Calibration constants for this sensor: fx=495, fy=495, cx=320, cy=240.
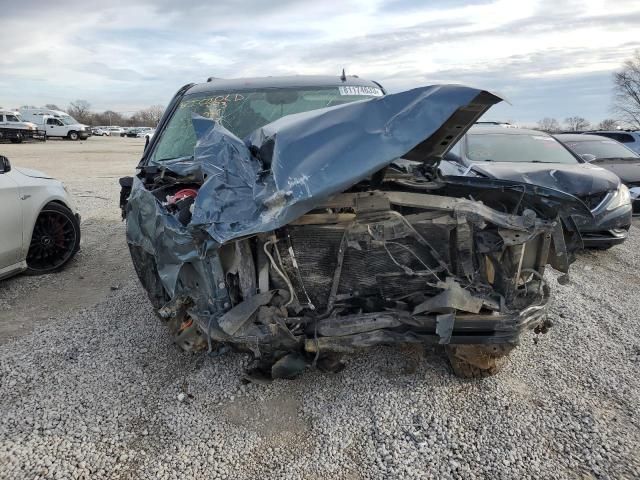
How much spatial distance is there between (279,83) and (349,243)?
2.31 metres

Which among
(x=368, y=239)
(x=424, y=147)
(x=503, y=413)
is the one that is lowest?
(x=503, y=413)

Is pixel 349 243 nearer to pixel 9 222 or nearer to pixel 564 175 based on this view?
pixel 9 222

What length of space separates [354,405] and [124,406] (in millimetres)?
1349

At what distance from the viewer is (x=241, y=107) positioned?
423 cm

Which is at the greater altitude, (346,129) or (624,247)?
(346,129)

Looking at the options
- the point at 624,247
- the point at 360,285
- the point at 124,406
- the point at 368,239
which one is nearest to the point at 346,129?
the point at 368,239

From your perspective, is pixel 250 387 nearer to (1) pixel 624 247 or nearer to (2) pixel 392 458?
(2) pixel 392 458

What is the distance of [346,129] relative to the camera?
2.57 m

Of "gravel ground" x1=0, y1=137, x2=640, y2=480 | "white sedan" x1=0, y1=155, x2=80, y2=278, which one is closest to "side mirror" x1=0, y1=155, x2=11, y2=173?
"white sedan" x1=0, y1=155, x2=80, y2=278

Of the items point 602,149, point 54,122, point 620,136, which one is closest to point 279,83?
point 602,149

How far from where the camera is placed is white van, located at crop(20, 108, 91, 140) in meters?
35.8

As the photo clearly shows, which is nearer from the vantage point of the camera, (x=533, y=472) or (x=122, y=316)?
(x=533, y=472)

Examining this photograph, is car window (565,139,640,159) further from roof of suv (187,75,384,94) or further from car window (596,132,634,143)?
roof of suv (187,75,384,94)

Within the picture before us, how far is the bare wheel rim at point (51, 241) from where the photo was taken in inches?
208
